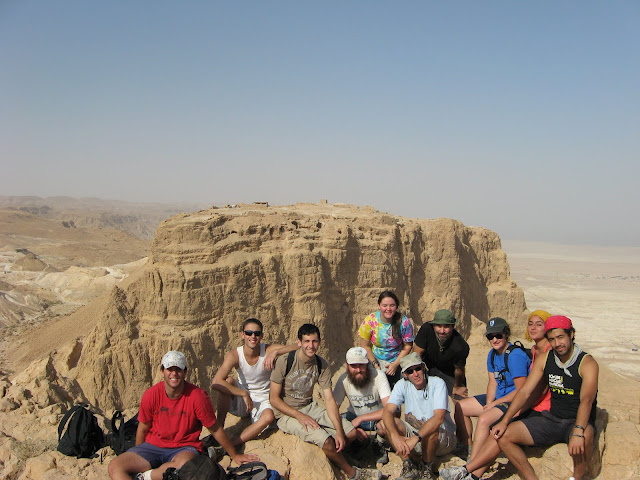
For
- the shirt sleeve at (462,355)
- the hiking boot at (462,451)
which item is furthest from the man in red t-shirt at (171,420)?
the shirt sleeve at (462,355)

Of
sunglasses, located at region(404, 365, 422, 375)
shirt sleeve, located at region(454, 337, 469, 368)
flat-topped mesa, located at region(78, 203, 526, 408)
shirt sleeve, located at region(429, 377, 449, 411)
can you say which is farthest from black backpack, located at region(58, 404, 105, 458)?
flat-topped mesa, located at region(78, 203, 526, 408)

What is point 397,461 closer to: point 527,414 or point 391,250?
point 527,414

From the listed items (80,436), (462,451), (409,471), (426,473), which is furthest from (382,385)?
(80,436)

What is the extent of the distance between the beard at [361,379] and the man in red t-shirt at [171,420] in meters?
2.02

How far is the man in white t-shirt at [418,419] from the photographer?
6.12m

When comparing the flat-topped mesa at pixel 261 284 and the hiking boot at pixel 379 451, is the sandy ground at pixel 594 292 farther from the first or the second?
the hiking boot at pixel 379 451

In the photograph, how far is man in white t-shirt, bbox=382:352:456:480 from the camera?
241 inches

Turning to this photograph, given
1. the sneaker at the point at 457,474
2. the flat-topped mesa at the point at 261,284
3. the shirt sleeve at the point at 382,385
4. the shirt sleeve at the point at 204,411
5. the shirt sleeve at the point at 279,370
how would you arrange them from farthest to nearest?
the flat-topped mesa at the point at 261,284 < the shirt sleeve at the point at 382,385 < the shirt sleeve at the point at 279,370 < the sneaker at the point at 457,474 < the shirt sleeve at the point at 204,411

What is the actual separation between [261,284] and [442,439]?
9.71m

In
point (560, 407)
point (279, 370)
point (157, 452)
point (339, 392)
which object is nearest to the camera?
point (157, 452)

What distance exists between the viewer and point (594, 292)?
62.2 m

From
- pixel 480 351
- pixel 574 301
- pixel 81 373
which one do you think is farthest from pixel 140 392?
pixel 574 301

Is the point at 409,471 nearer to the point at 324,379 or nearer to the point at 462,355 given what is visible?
the point at 324,379

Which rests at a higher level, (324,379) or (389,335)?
(389,335)
